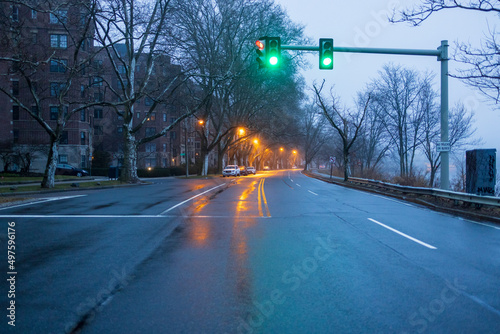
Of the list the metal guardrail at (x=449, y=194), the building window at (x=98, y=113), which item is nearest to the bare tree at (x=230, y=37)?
the metal guardrail at (x=449, y=194)

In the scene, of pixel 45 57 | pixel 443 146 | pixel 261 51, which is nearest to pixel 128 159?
pixel 45 57

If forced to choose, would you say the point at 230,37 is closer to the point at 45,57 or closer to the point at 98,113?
the point at 45,57

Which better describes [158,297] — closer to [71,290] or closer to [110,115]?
[71,290]

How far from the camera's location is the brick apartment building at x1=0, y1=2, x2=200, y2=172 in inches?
957

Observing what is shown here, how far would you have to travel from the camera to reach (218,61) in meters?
42.4

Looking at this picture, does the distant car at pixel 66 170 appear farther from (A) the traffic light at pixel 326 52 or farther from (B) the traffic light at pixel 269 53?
(A) the traffic light at pixel 326 52

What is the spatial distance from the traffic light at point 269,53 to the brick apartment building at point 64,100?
13.3 m

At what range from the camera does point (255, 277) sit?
6.09 meters

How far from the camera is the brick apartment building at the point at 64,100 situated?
79.7ft

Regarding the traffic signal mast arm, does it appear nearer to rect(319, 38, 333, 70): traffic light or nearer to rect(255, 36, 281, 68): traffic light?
rect(319, 38, 333, 70): traffic light

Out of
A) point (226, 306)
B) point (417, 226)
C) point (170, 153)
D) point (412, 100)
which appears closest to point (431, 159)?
point (412, 100)

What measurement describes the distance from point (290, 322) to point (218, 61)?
132 ft

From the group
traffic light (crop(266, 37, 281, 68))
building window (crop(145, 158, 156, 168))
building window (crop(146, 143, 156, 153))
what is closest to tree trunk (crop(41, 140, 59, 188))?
traffic light (crop(266, 37, 281, 68))

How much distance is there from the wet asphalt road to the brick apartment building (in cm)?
1566
